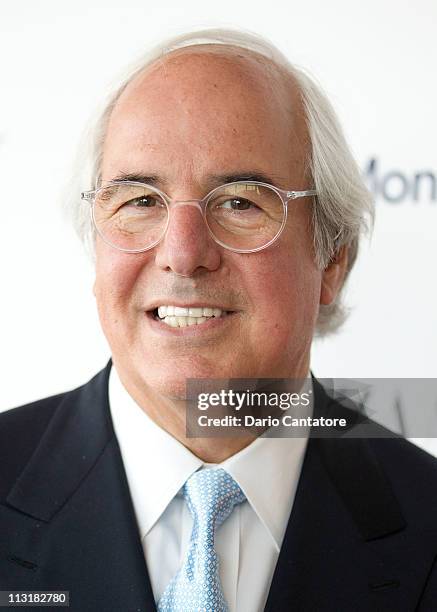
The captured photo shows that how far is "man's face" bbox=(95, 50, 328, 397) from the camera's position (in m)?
1.52

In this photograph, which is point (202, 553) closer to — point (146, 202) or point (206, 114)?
point (146, 202)

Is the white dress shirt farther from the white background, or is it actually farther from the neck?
the white background

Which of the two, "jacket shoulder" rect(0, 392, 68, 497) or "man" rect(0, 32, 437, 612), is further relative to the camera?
"jacket shoulder" rect(0, 392, 68, 497)

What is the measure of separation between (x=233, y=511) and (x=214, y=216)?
534mm

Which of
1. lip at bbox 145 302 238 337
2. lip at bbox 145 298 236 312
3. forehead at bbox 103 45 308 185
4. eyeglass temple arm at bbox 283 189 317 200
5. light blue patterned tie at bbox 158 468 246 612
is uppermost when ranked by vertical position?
forehead at bbox 103 45 308 185

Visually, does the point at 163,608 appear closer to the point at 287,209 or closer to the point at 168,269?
the point at 168,269

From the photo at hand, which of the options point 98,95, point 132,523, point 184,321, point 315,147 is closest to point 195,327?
point 184,321

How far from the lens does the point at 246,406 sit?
5.44 feet

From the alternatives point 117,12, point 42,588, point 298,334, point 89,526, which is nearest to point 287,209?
point 298,334

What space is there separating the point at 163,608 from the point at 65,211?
36.4 inches

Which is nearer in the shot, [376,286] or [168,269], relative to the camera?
[168,269]

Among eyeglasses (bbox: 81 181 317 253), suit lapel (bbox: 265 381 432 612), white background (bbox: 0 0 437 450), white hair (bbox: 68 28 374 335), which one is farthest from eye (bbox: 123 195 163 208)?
white background (bbox: 0 0 437 450)

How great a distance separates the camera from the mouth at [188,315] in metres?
1.53

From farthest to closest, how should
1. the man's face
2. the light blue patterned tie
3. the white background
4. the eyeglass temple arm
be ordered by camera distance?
1. the white background
2. the eyeglass temple arm
3. the man's face
4. the light blue patterned tie
